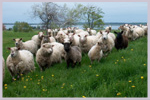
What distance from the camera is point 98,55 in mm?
7816

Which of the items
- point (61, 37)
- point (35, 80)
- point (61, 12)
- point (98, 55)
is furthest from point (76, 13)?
point (35, 80)

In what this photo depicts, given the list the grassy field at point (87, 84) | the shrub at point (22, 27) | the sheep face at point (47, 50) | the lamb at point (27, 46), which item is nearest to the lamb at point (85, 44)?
the lamb at point (27, 46)

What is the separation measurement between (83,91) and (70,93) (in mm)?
363

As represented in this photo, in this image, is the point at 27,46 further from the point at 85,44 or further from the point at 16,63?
the point at 16,63

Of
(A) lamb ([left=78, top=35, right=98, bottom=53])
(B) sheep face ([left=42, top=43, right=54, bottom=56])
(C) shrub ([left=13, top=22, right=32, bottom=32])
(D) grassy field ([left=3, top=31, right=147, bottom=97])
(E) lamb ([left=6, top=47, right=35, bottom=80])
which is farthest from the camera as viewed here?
(C) shrub ([left=13, top=22, right=32, bottom=32])

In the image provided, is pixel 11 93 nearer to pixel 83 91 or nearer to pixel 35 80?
pixel 35 80

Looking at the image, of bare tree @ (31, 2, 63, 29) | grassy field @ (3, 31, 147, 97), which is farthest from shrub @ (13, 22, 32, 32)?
grassy field @ (3, 31, 147, 97)

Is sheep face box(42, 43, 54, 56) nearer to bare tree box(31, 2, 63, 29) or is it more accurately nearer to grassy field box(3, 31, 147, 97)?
grassy field box(3, 31, 147, 97)

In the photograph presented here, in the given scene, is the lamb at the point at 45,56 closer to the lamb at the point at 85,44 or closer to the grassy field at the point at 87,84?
the grassy field at the point at 87,84

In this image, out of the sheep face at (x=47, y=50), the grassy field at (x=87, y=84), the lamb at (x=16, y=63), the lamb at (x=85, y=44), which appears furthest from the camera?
the lamb at (x=85, y=44)

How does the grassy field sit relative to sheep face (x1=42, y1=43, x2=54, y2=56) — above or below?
below

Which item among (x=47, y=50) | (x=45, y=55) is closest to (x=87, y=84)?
(x=47, y=50)

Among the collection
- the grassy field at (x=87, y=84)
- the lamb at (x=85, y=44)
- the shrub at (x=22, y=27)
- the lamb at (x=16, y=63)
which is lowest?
the grassy field at (x=87, y=84)

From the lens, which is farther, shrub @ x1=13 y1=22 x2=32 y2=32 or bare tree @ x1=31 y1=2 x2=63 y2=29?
shrub @ x1=13 y1=22 x2=32 y2=32
